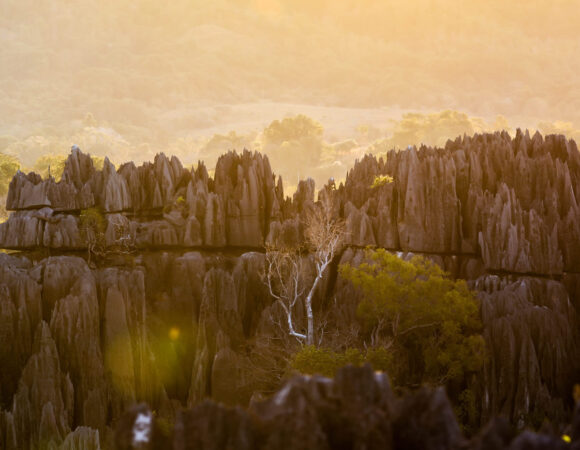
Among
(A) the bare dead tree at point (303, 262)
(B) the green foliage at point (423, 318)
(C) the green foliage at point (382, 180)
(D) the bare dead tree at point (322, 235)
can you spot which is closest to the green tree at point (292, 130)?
(D) the bare dead tree at point (322, 235)

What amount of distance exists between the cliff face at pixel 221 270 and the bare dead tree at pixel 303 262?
1.05 meters

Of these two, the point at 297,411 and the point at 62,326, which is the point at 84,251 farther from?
the point at 297,411

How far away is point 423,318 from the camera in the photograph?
27797 millimetres

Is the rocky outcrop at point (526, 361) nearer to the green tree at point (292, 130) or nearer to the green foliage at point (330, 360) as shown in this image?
the green foliage at point (330, 360)

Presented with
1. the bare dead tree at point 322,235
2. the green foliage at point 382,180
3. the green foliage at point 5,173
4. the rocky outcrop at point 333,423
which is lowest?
the rocky outcrop at point 333,423

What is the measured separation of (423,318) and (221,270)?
12042mm

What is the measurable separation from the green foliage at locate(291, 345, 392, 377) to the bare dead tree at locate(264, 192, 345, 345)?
198 inches

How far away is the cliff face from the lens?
25.7 m

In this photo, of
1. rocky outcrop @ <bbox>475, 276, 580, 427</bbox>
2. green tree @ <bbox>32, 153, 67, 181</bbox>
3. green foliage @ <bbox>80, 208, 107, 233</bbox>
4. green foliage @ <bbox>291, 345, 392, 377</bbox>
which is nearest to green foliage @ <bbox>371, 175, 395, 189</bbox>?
rocky outcrop @ <bbox>475, 276, 580, 427</bbox>

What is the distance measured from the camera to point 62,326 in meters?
26.3

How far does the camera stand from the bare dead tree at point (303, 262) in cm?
3127

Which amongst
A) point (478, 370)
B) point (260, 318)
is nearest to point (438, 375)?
point (478, 370)

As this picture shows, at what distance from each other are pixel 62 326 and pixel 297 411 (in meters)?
20.5

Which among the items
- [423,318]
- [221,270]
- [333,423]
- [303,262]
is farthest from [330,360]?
[333,423]
